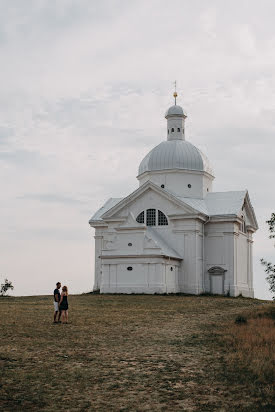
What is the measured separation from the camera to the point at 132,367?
1245 cm

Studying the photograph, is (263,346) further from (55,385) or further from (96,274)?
(96,274)

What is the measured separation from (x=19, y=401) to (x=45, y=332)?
854cm

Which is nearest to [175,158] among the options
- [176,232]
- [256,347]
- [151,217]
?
[151,217]

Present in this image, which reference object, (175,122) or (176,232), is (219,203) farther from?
(175,122)

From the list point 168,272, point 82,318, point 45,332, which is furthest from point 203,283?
point 45,332

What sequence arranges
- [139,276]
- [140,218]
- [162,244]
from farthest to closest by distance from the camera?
[140,218]
[162,244]
[139,276]

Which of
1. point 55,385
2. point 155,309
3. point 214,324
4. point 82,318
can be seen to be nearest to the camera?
point 55,385

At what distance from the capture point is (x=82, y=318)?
22.8m

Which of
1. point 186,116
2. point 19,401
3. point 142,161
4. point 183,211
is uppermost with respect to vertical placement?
point 186,116

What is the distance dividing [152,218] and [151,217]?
0.13m

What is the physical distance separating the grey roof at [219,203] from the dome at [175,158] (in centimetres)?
300

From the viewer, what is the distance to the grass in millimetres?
9641

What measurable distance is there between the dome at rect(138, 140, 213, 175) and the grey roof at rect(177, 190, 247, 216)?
300 centimetres

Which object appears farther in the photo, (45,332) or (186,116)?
(186,116)
